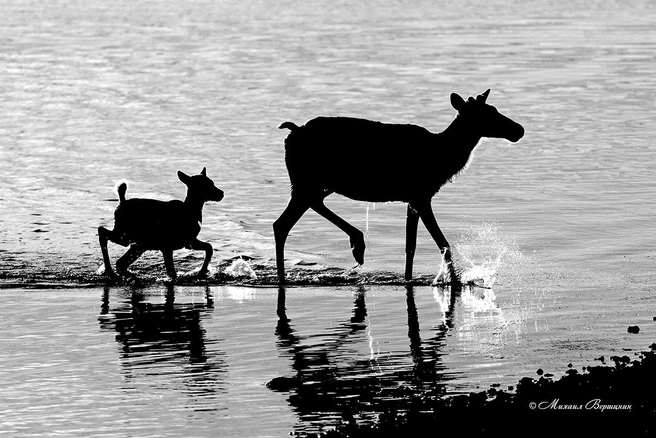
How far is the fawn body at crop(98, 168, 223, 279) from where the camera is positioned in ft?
48.0

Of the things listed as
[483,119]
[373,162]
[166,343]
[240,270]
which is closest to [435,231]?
[373,162]

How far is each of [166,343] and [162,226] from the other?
3.04 meters

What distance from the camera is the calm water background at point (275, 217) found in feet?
34.6

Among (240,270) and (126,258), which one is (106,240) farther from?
(240,270)

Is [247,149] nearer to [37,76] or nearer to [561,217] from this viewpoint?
[561,217]

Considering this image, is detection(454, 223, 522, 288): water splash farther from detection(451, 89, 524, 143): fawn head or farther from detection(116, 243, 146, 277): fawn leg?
detection(116, 243, 146, 277): fawn leg

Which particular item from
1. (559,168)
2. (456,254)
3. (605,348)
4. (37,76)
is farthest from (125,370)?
(37,76)

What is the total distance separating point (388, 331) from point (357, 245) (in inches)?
103

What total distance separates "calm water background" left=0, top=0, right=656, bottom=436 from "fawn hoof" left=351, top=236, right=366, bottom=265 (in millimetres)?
454

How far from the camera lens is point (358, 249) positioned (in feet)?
47.7

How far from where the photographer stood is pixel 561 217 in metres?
17.6

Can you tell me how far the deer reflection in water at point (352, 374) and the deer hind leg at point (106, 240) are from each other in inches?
110

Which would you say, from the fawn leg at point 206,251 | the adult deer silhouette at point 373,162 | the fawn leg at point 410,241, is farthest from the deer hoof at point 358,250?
the fawn leg at point 206,251

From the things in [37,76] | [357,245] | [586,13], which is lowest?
[357,245]
